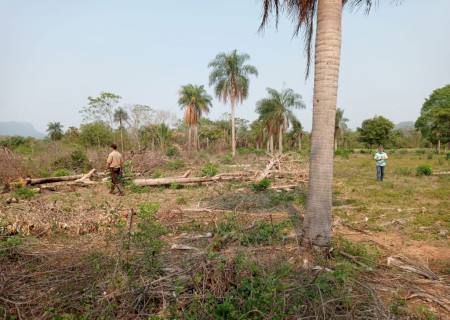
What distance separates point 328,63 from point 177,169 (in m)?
14.6

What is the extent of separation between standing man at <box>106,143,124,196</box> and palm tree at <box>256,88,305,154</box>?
26867mm

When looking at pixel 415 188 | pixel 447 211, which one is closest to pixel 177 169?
pixel 415 188

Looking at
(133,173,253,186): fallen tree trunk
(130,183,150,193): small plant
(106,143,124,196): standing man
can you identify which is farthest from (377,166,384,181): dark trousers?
(106,143,124,196): standing man

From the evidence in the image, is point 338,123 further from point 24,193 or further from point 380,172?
point 24,193

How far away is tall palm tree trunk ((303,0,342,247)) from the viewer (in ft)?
14.9

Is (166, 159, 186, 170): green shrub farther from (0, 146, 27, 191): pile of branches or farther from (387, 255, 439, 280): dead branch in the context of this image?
(387, 255, 439, 280): dead branch

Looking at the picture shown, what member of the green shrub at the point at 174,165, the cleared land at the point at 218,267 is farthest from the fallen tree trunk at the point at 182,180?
the green shrub at the point at 174,165

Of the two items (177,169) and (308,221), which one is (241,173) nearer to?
(177,169)

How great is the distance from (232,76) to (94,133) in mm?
15545

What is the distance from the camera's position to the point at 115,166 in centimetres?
1062

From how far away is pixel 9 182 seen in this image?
12.0m

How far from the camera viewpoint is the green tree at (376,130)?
48.8m

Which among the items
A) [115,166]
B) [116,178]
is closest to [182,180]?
[116,178]

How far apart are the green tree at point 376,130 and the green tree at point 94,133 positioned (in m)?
39.6
